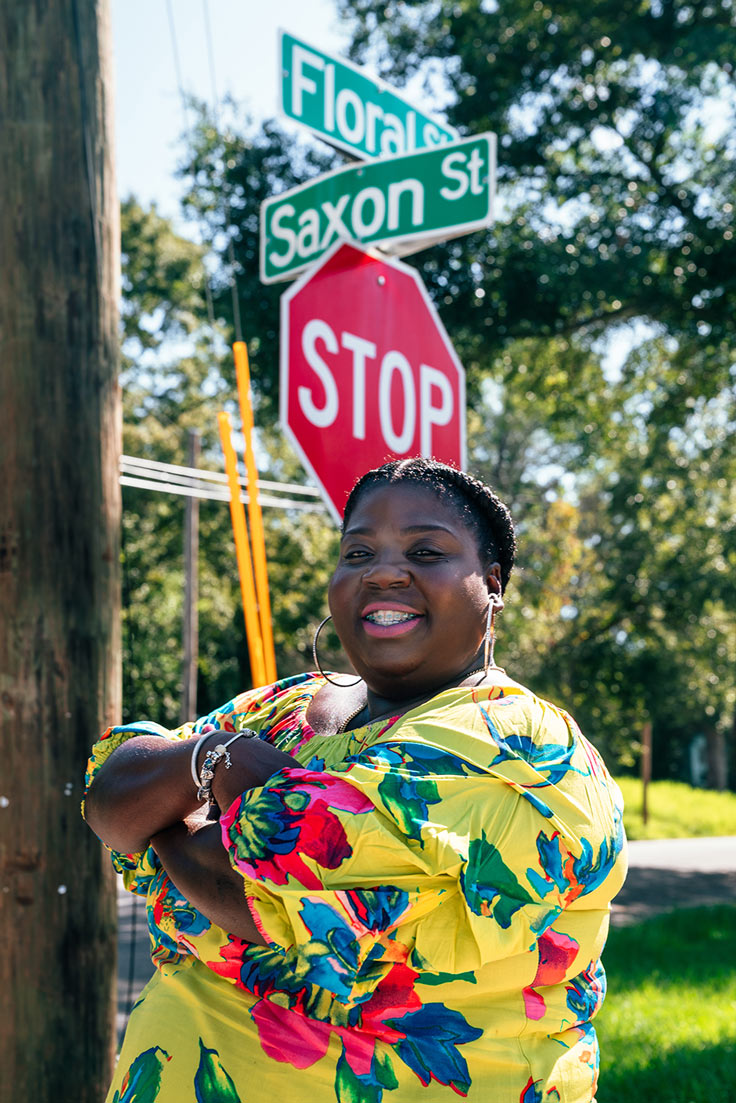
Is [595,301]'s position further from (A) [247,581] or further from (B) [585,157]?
(A) [247,581]

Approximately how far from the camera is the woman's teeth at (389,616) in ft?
5.76

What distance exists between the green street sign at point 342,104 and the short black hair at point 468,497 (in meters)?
2.03

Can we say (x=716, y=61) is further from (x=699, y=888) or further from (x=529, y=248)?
(x=699, y=888)

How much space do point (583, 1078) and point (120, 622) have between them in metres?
1.84

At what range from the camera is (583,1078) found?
1586mm

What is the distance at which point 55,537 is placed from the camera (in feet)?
8.84

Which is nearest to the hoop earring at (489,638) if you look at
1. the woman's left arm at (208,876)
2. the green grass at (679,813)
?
the woman's left arm at (208,876)

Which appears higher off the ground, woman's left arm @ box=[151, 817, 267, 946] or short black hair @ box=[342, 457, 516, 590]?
short black hair @ box=[342, 457, 516, 590]

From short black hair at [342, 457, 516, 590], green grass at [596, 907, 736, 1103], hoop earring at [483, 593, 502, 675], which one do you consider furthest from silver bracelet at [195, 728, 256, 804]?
green grass at [596, 907, 736, 1103]

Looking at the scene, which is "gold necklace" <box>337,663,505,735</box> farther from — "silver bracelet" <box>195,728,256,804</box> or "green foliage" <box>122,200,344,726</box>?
"green foliage" <box>122,200,344,726</box>

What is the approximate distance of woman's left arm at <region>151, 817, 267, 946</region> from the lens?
59.8 inches

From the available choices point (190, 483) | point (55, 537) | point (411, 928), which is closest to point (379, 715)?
point (411, 928)

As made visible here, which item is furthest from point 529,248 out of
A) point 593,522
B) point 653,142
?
point 593,522

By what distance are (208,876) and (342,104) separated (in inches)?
114
